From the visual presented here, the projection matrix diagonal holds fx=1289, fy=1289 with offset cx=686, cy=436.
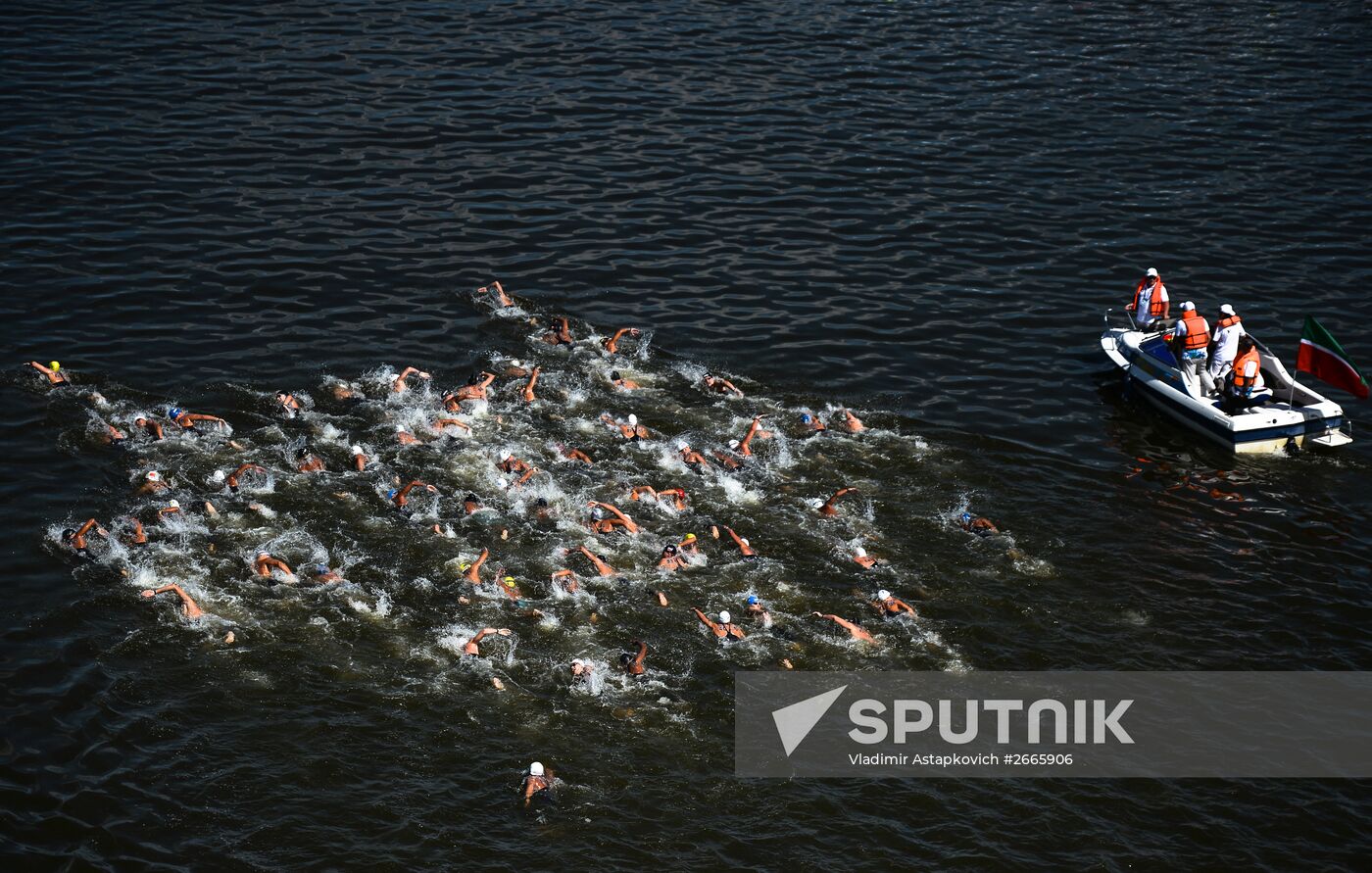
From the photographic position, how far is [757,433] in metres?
32.0

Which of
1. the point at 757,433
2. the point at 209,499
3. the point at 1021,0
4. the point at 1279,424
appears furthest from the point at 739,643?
the point at 1021,0

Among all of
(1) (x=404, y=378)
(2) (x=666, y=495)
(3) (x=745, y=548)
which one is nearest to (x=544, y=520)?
(2) (x=666, y=495)

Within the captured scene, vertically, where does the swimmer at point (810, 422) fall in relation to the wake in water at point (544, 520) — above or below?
above

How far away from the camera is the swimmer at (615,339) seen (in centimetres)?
3553

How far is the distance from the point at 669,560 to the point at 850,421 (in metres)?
7.69

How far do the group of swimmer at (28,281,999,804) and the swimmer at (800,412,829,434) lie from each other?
4 cm

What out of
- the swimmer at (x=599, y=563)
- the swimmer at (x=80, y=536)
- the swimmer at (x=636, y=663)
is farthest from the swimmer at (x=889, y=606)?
the swimmer at (x=80, y=536)

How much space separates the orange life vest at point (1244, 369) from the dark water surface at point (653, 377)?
196cm

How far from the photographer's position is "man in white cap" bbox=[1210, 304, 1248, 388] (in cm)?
3281

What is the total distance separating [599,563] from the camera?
88.5 ft

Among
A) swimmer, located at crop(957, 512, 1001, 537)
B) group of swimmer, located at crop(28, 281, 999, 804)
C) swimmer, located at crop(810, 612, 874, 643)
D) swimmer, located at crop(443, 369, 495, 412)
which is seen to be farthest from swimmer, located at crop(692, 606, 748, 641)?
swimmer, located at crop(443, 369, 495, 412)

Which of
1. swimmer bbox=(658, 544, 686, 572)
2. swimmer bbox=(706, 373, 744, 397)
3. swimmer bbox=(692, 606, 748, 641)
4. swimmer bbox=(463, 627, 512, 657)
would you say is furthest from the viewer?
swimmer bbox=(706, 373, 744, 397)

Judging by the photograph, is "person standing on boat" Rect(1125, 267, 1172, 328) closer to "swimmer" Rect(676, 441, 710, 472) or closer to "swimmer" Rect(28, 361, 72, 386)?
"swimmer" Rect(676, 441, 710, 472)

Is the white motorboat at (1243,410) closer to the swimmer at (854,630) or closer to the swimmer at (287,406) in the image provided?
the swimmer at (854,630)
